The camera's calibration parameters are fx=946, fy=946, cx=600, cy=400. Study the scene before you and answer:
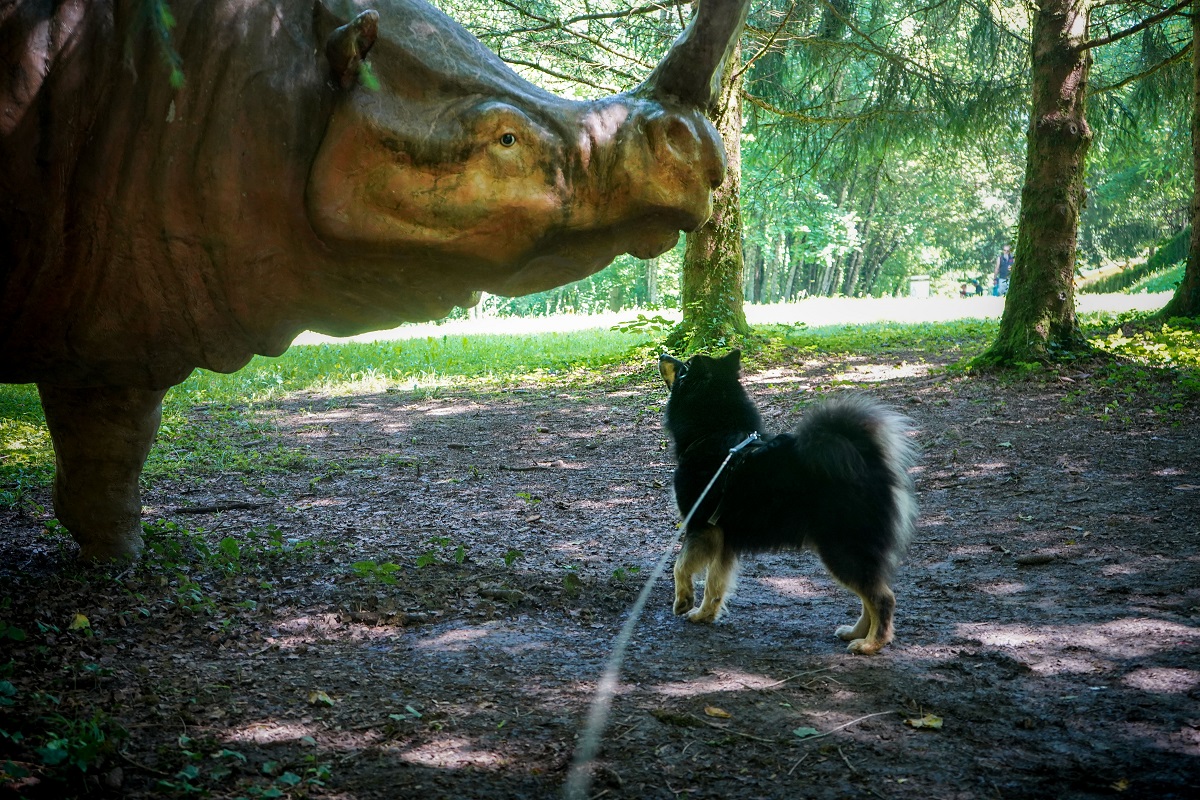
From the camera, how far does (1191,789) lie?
282 centimetres

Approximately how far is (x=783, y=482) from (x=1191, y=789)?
2.05 meters

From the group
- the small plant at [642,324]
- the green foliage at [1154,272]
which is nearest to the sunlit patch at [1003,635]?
the small plant at [642,324]

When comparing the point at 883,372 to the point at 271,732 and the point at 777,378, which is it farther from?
the point at 271,732

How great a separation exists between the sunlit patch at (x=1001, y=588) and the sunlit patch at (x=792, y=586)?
82cm

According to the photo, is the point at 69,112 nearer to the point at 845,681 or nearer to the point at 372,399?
the point at 845,681

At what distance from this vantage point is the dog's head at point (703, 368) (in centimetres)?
519

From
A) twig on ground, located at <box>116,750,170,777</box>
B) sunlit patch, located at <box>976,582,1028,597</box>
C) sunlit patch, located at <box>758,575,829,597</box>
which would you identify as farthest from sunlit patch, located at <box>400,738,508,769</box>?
sunlit patch, located at <box>976,582,1028,597</box>

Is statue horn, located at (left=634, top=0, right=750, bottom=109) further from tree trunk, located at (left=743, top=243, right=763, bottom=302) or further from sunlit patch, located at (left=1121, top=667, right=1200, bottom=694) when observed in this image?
tree trunk, located at (left=743, top=243, right=763, bottom=302)

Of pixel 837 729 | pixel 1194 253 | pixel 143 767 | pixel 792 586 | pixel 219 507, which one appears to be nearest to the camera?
pixel 143 767

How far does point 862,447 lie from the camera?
4395 millimetres

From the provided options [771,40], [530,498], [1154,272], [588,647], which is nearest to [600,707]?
[588,647]

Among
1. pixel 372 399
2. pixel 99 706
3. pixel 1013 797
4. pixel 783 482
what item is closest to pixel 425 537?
pixel 783 482

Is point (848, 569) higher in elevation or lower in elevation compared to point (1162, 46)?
lower

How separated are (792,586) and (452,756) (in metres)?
2.88
